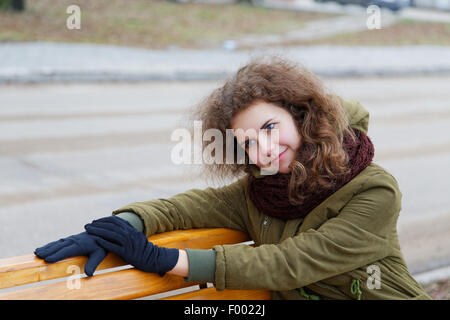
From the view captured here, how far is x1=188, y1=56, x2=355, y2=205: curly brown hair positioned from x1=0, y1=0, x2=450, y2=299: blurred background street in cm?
20

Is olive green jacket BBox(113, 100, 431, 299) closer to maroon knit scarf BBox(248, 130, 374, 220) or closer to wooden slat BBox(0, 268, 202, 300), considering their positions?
maroon knit scarf BBox(248, 130, 374, 220)

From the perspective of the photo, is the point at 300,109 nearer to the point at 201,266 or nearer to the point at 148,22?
the point at 201,266

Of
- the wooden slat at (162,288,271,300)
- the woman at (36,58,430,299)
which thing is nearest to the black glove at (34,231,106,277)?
the woman at (36,58,430,299)

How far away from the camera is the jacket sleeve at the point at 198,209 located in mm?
2283

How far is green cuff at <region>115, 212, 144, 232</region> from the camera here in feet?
7.20

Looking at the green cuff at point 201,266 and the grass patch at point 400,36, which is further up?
the grass patch at point 400,36

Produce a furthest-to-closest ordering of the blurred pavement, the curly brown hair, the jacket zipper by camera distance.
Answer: the blurred pavement
the jacket zipper
the curly brown hair

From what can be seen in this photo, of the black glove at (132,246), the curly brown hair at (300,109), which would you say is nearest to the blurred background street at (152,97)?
the curly brown hair at (300,109)

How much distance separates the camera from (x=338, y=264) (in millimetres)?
2037

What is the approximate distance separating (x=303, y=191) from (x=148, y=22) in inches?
607

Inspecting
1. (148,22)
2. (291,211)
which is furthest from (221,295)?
(148,22)

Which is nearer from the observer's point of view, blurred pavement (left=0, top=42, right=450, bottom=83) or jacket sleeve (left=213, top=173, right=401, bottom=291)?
jacket sleeve (left=213, top=173, right=401, bottom=291)

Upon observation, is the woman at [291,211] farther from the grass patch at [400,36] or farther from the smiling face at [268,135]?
the grass patch at [400,36]
